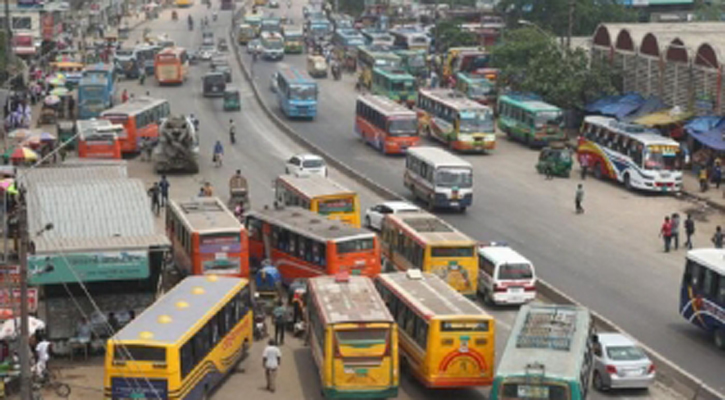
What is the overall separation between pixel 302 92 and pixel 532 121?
632 inches

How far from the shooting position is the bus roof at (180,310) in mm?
27844

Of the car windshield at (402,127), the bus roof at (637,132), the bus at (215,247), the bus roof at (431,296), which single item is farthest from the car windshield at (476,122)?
the bus roof at (431,296)

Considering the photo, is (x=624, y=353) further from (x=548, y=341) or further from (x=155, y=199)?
(x=155, y=199)

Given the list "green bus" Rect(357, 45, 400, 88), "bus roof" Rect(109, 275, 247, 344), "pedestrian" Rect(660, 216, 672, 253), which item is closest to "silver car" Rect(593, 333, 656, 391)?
"bus roof" Rect(109, 275, 247, 344)

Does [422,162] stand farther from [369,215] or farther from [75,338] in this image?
[75,338]

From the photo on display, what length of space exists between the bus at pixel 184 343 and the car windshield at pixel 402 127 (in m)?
33.0

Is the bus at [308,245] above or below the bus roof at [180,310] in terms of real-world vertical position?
below

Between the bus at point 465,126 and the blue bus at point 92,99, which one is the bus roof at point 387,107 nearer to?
the bus at point 465,126

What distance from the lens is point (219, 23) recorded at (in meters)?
146

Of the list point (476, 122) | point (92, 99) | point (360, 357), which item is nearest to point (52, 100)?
point (92, 99)

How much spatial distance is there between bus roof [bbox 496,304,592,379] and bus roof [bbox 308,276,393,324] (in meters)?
2.88

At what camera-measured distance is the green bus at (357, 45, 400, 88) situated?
301 feet

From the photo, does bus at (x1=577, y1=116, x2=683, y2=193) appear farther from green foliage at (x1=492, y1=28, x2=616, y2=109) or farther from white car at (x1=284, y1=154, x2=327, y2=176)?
green foliage at (x1=492, y1=28, x2=616, y2=109)

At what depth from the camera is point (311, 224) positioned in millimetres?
39750
